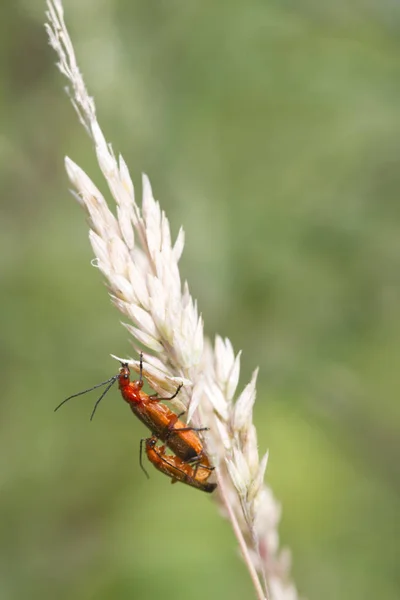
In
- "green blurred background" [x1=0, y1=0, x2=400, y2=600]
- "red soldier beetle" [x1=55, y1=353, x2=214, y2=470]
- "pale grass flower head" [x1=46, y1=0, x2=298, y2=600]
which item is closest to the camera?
"pale grass flower head" [x1=46, y1=0, x2=298, y2=600]

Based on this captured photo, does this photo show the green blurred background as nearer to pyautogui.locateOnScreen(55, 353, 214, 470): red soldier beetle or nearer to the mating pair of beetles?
the mating pair of beetles

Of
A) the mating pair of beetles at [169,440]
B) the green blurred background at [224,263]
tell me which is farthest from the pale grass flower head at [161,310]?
the green blurred background at [224,263]

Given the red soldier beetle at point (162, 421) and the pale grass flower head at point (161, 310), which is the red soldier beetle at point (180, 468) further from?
the pale grass flower head at point (161, 310)

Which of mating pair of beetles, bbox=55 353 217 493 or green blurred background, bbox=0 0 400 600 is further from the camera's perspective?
green blurred background, bbox=0 0 400 600

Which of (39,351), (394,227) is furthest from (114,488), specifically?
(394,227)

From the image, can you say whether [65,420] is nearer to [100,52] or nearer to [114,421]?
[114,421]

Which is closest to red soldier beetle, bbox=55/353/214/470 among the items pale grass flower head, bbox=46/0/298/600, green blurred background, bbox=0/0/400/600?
pale grass flower head, bbox=46/0/298/600
